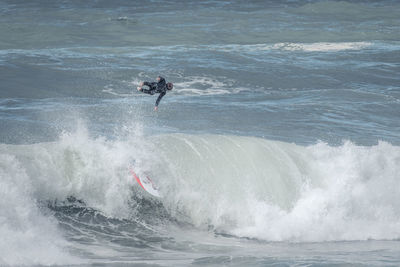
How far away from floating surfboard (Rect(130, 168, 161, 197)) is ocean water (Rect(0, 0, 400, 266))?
9 cm

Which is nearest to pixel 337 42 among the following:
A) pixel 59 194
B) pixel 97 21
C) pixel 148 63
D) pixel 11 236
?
pixel 148 63

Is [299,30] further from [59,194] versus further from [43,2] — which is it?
[59,194]

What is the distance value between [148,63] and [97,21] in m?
15.8

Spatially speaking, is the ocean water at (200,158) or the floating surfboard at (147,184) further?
the floating surfboard at (147,184)

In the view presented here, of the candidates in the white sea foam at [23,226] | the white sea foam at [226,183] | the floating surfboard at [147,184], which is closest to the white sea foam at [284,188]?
the white sea foam at [226,183]

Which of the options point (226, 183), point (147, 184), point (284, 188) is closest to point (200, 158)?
point (226, 183)

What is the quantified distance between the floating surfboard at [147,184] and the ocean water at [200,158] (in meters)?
0.09

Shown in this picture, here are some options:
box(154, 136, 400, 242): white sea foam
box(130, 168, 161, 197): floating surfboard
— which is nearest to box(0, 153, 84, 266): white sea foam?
box(130, 168, 161, 197): floating surfboard

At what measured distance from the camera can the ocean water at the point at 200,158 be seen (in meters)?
11.7

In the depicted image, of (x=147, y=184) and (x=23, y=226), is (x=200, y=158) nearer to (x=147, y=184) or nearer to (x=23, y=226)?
(x=147, y=184)

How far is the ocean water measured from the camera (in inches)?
461

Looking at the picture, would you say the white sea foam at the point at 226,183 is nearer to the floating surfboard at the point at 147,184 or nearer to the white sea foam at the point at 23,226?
the white sea foam at the point at 23,226

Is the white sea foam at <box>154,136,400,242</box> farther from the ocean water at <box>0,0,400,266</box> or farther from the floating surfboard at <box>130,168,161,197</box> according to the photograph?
the floating surfboard at <box>130,168,161,197</box>

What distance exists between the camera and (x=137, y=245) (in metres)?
12.0
